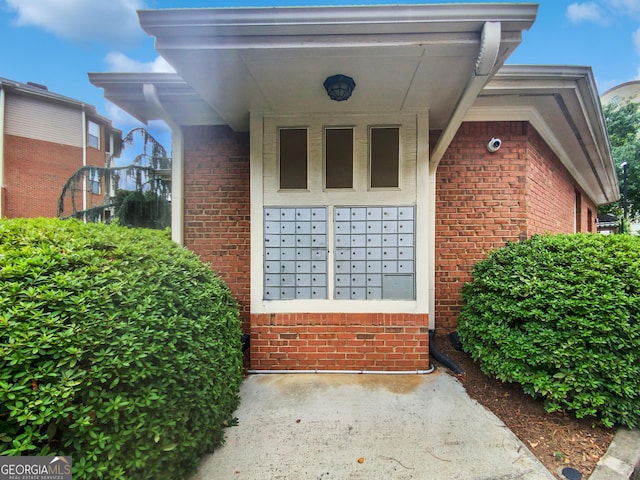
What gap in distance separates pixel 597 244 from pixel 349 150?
A: 2605 mm

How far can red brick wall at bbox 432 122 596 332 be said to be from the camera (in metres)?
3.81

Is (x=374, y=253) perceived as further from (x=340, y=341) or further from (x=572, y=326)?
(x=572, y=326)

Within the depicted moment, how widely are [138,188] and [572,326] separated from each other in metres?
7.47

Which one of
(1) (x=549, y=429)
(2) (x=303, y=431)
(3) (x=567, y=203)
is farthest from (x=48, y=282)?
(3) (x=567, y=203)

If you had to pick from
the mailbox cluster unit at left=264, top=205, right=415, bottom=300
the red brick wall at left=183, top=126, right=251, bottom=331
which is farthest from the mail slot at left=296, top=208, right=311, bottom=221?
the red brick wall at left=183, top=126, right=251, bottom=331

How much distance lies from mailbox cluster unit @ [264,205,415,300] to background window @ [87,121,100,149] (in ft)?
67.8

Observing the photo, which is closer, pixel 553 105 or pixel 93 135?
pixel 553 105

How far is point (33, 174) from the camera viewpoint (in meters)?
15.6

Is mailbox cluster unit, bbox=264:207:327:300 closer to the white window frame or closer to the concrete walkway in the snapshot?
the white window frame

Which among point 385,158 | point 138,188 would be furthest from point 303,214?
point 138,188

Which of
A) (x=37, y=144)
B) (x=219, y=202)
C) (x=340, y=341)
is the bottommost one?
(x=340, y=341)

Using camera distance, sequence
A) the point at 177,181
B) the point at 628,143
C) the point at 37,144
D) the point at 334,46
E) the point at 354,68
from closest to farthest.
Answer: the point at 334,46 → the point at 354,68 → the point at 177,181 → the point at 628,143 → the point at 37,144

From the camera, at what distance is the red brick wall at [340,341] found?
124 inches

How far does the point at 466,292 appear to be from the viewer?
3367 millimetres
